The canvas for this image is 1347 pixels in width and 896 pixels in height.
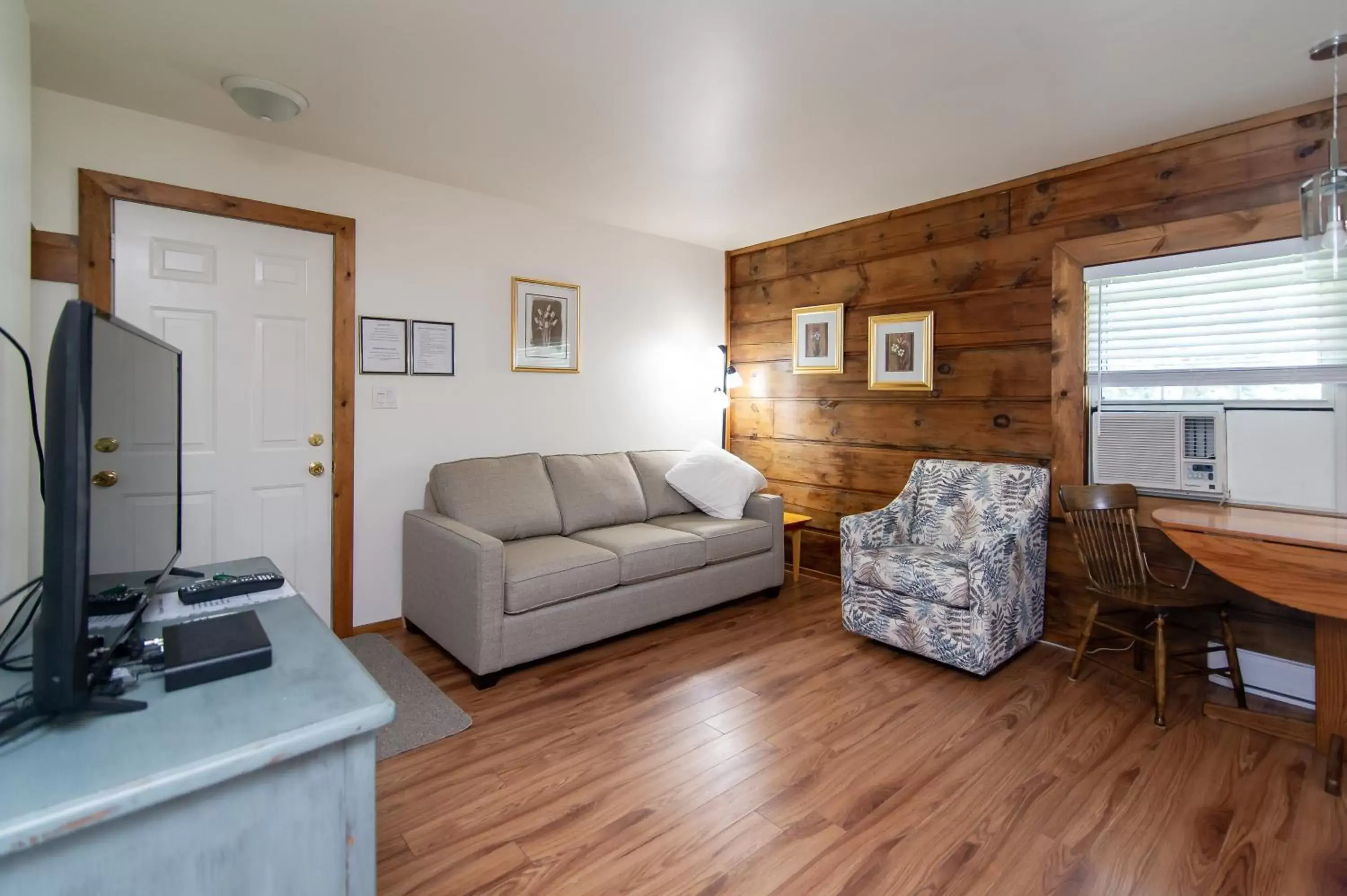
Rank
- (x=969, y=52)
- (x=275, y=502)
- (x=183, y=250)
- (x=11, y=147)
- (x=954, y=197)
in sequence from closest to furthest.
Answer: (x=11, y=147) → (x=969, y=52) → (x=183, y=250) → (x=275, y=502) → (x=954, y=197)

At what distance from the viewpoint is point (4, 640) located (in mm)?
1129

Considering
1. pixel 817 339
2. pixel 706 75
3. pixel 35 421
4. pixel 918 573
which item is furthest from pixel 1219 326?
pixel 35 421

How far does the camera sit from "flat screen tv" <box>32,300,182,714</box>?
0.80 meters

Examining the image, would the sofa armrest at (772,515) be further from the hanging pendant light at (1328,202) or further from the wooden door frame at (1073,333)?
the hanging pendant light at (1328,202)

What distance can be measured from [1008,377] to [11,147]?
388 cm

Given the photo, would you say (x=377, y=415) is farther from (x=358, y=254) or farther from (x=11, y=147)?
(x=11, y=147)

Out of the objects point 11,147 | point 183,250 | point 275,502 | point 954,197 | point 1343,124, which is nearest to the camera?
point 11,147

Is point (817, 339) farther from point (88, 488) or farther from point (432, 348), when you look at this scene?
point (88, 488)

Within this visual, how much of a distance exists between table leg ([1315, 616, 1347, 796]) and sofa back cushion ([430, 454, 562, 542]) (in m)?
3.07

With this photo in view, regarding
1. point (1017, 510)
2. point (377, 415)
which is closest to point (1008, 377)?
point (1017, 510)

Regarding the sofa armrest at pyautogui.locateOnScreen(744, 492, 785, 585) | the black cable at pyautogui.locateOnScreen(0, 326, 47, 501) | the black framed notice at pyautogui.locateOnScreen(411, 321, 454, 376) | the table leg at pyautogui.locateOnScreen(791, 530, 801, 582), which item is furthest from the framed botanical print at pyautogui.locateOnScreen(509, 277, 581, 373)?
the black cable at pyautogui.locateOnScreen(0, 326, 47, 501)

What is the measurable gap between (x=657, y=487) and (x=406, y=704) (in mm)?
1883

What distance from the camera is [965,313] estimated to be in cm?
353

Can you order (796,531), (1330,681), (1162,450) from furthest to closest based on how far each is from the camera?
(796,531) < (1162,450) < (1330,681)
